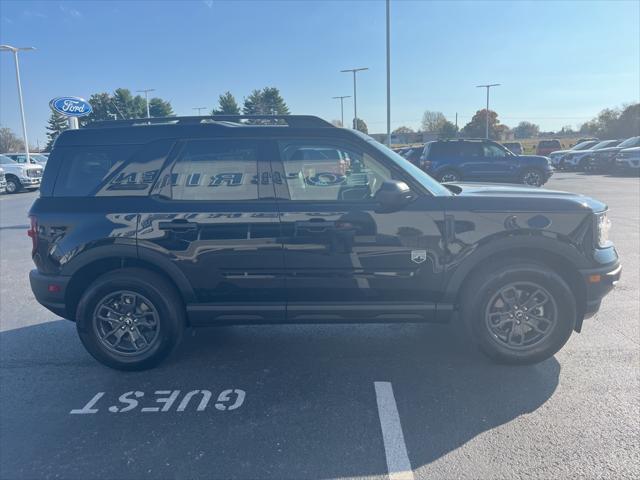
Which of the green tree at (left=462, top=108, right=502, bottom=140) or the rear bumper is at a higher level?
the green tree at (left=462, top=108, right=502, bottom=140)

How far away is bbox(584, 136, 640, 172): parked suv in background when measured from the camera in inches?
959

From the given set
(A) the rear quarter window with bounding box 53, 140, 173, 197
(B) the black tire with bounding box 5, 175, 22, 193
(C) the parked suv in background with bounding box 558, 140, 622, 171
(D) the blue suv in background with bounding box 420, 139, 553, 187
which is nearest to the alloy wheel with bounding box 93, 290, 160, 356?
(A) the rear quarter window with bounding box 53, 140, 173, 197

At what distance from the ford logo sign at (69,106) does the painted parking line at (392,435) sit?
993cm

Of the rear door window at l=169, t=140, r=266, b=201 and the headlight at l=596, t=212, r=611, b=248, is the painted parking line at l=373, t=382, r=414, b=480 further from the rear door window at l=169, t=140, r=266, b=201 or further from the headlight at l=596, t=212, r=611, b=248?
the headlight at l=596, t=212, r=611, b=248

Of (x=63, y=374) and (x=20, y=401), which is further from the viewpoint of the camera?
(x=63, y=374)

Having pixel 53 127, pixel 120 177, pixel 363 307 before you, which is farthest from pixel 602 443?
pixel 53 127

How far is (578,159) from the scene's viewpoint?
26969mm

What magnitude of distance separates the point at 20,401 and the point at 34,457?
0.81m

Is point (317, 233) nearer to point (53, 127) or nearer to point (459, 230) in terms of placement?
point (459, 230)

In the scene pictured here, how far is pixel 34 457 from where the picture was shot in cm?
278

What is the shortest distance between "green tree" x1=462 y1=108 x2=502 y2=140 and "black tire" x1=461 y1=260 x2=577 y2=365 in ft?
201

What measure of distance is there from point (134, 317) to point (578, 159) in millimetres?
28898

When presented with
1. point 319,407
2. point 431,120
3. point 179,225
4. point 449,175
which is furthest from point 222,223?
point 431,120

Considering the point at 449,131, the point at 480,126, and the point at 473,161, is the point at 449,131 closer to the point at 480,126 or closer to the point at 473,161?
the point at 480,126
